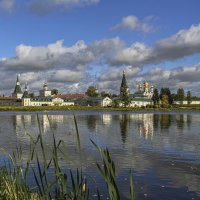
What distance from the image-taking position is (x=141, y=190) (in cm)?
1561

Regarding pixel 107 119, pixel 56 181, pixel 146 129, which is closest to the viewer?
pixel 56 181

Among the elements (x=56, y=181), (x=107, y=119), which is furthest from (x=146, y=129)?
(x=56, y=181)

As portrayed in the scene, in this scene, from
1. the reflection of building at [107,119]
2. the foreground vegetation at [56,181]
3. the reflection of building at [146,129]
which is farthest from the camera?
the reflection of building at [107,119]

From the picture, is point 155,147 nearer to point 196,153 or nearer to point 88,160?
point 196,153

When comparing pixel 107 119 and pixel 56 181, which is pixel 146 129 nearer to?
pixel 107 119

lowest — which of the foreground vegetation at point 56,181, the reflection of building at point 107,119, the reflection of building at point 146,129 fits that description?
the reflection of building at point 146,129

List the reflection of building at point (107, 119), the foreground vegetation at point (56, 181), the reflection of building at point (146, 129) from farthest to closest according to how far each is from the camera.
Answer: the reflection of building at point (107, 119) → the reflection of building at point (146, 129) → the foreground vegetation at point (56, 181)

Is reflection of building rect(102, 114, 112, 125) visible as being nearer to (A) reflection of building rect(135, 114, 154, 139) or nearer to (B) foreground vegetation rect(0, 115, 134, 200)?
(A) reflection of building rect(135, 114, 154, 139)

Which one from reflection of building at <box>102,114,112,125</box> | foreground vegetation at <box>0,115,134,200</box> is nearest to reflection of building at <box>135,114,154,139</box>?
reflection of building at <box>102,114,112,125</box>

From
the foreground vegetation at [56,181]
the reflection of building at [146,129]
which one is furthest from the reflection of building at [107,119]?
the foreground vegetation at [56,181]

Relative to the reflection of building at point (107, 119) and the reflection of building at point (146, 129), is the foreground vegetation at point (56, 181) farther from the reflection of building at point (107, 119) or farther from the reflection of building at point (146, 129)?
the reflection of building at point (107, 119)

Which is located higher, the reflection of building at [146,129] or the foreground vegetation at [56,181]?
the foreground vegetation at [56,181]

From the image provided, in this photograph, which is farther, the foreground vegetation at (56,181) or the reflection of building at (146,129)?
the reflection of building at (146,129)

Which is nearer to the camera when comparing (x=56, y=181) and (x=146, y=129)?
(x=56, y=181)
